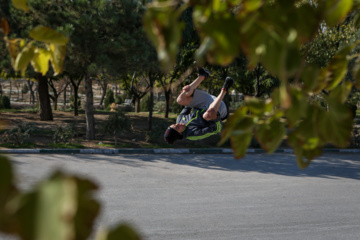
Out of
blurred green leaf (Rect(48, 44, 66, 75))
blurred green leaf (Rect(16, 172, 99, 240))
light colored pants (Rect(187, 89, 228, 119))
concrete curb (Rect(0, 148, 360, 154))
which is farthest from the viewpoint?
concrete curb (Rect(0, 148, 360, 154))

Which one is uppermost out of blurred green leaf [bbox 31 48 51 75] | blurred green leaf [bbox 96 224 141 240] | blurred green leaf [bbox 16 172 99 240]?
blurred green leaf [bbox 31 48 51 75]

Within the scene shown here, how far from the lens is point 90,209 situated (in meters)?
0.56

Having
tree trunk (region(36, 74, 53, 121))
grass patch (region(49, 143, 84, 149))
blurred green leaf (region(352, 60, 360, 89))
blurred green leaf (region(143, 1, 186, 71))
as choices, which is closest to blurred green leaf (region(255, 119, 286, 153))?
blurred green leaf (region(352, 60, 360, 89))

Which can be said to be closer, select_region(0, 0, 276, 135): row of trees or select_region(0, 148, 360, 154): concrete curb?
select_region(0, 148, 360, 154): concrete curb

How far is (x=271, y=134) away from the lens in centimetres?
95

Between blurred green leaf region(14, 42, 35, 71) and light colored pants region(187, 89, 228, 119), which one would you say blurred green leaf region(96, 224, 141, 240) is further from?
light colored pants region(187, 89, 228, 119)

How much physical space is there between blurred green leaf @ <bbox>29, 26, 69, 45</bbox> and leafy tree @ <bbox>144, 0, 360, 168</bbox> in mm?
395

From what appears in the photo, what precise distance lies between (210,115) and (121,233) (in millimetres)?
4466

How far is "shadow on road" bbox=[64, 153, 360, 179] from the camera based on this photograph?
10477mm

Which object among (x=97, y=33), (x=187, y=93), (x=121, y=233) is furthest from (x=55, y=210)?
(x=97, y=33)

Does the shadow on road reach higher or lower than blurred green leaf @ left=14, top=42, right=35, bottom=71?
lower

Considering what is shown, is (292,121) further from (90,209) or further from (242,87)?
(242,87)

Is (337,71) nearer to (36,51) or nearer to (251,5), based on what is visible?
(251,5)

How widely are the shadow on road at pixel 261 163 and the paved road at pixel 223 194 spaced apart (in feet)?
0.09
